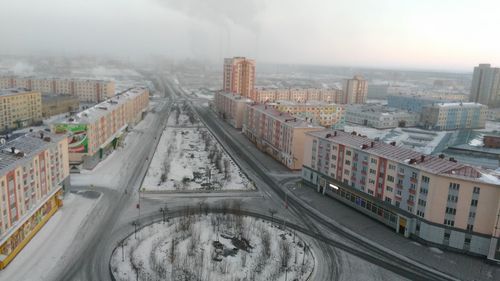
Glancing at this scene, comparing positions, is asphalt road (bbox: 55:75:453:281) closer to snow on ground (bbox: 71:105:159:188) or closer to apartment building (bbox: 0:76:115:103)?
snow on ground (bbox: 71:105:159:188)

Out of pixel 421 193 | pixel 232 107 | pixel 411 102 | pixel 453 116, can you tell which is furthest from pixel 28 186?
pixel 411 102

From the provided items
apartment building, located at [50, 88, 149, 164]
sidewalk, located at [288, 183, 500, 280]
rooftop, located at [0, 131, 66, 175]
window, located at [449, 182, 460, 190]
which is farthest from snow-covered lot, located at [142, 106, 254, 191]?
window, located at [449, 182, 460, 190]

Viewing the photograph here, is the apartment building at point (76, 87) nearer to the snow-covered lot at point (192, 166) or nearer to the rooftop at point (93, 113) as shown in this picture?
the rooftop at point (93, 113)

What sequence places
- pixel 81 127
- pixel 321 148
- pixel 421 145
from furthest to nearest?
pixel 421 145, pixel 81 127, pixel 321 148

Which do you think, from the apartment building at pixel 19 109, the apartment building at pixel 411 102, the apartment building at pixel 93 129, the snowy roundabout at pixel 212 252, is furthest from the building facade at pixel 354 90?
the snowy roundabout at pixel 212 252

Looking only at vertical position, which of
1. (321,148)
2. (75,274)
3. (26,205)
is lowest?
(75,274)

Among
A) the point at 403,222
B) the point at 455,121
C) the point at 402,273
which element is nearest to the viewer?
the point at 402,273

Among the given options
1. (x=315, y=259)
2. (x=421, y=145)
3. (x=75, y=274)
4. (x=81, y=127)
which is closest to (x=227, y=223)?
(x=315, y=259)

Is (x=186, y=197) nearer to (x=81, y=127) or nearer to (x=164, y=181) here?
(x=164, y=181)
